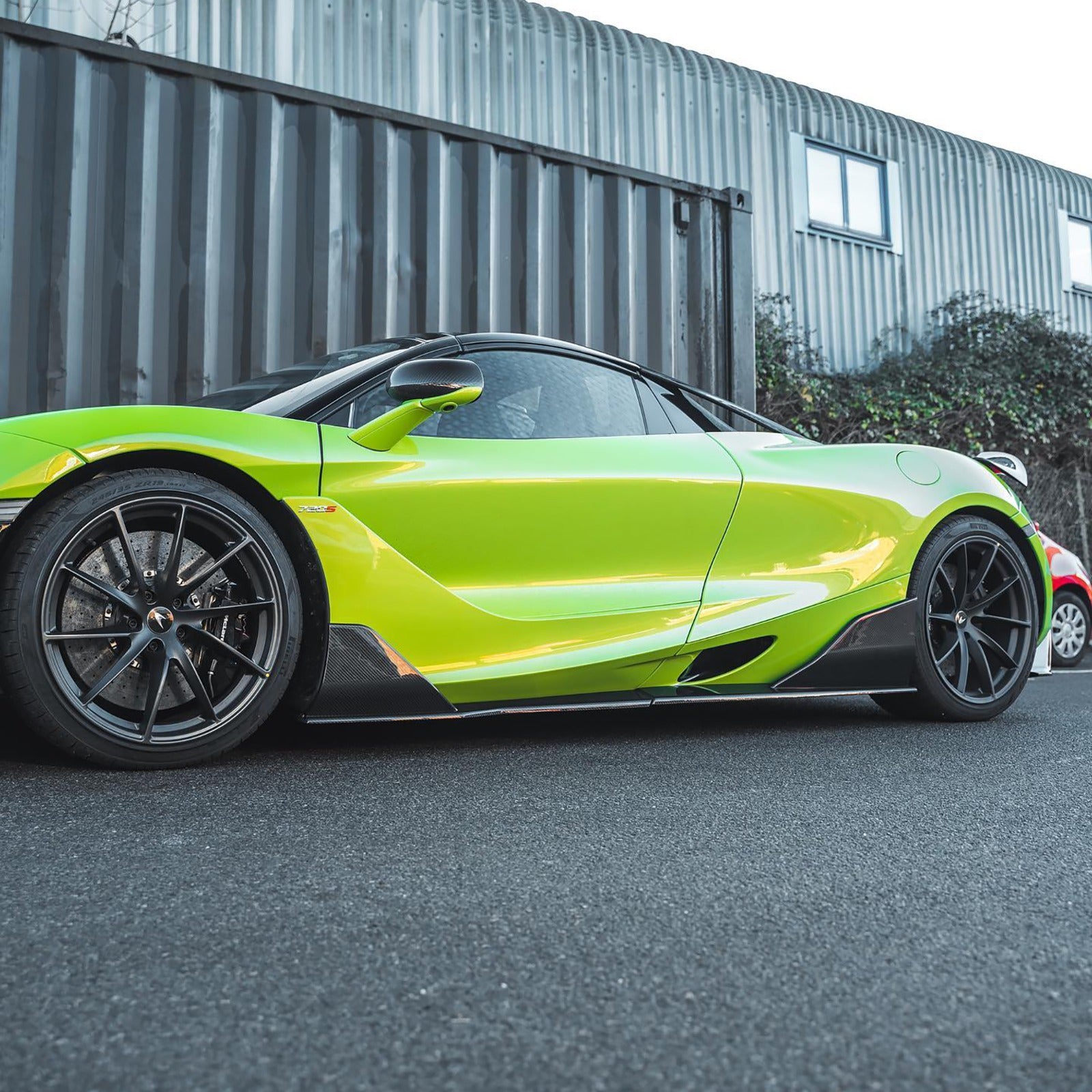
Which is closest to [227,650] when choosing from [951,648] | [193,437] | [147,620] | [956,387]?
[147,620]

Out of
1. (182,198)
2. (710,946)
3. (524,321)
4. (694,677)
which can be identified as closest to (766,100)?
(524,321)

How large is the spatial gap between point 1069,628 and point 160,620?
23.5ft

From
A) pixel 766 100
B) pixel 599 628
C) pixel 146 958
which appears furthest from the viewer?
pixel 766 100

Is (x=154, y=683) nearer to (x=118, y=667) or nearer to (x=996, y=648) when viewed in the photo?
(x=118, y=667)

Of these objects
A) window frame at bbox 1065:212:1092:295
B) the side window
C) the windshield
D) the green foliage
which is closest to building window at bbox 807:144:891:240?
the green foliage

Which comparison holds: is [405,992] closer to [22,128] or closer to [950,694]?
[950,694]

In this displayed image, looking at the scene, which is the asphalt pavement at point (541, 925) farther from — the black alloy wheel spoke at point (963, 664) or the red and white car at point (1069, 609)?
the red and white car at point (1069, 609)

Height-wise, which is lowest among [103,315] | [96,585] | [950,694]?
[950,694]

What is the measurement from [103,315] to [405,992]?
3.66m

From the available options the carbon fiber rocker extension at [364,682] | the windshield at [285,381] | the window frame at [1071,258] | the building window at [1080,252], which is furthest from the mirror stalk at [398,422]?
the building window at [1080,252]

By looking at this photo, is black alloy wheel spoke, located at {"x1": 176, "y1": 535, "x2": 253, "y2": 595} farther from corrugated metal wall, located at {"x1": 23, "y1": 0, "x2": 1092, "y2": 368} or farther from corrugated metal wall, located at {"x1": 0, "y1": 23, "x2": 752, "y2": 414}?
corrugated metal wall, located at {"x1": 23, "y1": 0, "x2": 1092, "y2": 368}

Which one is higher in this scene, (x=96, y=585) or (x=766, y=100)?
(x=766, y=100)

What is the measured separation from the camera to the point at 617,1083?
1.27 metres

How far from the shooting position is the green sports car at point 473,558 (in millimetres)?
2982
